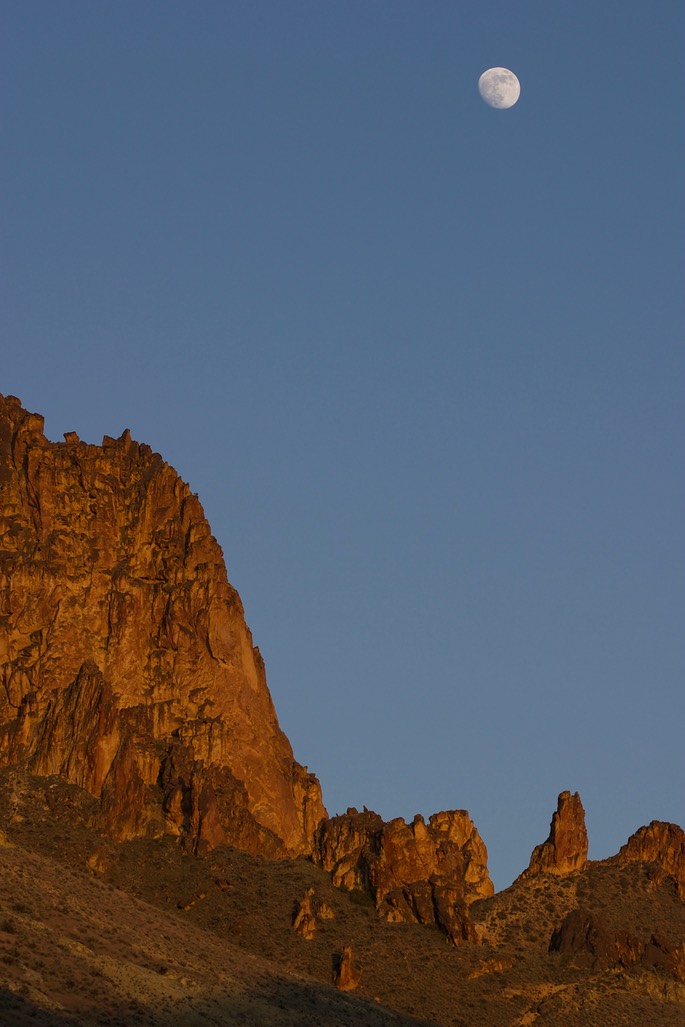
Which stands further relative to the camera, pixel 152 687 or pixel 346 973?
pixel 152 687

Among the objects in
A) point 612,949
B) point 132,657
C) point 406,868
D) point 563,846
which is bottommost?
point 612,949

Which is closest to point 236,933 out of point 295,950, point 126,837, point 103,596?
point 295,950

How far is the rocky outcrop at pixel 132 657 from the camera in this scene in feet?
531

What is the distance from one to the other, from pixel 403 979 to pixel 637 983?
1941 cm

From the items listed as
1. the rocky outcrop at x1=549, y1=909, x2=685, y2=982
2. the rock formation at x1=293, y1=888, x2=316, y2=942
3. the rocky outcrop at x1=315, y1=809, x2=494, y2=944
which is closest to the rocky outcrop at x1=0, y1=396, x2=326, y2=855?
the rocky outcrop at x1=315, y1=809, x2=494, y2=944

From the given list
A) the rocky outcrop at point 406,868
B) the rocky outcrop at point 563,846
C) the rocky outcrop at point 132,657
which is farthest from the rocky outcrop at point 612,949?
the rocky outcrop at point 132,657

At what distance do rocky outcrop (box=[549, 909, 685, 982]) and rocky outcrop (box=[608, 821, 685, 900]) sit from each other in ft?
60.4

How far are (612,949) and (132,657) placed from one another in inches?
1973

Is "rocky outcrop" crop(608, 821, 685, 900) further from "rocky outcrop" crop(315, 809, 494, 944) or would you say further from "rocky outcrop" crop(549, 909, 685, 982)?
"rocky outcrop" crop(549, 909, 685, 982)

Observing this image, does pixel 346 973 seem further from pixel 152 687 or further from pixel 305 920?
pixel 152 687

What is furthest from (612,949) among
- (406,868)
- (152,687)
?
(152,687)

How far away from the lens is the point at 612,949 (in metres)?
154

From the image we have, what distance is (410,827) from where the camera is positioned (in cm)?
16712

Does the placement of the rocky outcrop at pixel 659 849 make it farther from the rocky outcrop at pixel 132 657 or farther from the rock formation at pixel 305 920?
the rock formation at pixel 305 920
